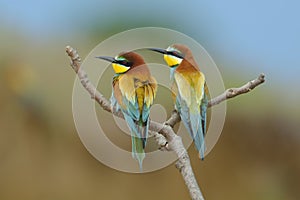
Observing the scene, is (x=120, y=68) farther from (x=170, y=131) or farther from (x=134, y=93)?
(x=170, y=131)

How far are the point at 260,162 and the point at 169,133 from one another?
373 centimetres

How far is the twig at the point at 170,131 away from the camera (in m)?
0.66

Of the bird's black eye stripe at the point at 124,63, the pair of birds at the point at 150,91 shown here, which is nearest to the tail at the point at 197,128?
the pair of birds at the point at 150,91

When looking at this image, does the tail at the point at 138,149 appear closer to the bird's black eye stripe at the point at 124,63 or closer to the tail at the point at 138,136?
the tail at the point at 138,136

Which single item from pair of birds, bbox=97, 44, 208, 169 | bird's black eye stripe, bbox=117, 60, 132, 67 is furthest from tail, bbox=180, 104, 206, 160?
bird's black eye stripe, bbox=117, 60, 132, 67

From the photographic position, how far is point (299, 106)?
4.54 meters

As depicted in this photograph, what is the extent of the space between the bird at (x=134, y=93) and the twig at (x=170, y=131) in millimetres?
51

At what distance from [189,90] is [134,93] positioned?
0.08 m

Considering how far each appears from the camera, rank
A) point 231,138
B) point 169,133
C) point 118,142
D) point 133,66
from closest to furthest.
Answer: point 169,133 → point 133,66 → point 118,142 → point 231,138

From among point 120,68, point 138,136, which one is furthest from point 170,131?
point 120,68

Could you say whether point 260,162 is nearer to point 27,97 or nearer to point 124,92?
point 27,97

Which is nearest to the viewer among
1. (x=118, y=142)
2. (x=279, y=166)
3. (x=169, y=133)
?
(x=169, y=133)

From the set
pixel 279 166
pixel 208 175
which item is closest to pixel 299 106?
pixel 279 166

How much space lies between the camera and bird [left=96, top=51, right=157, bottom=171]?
80 centimetres
